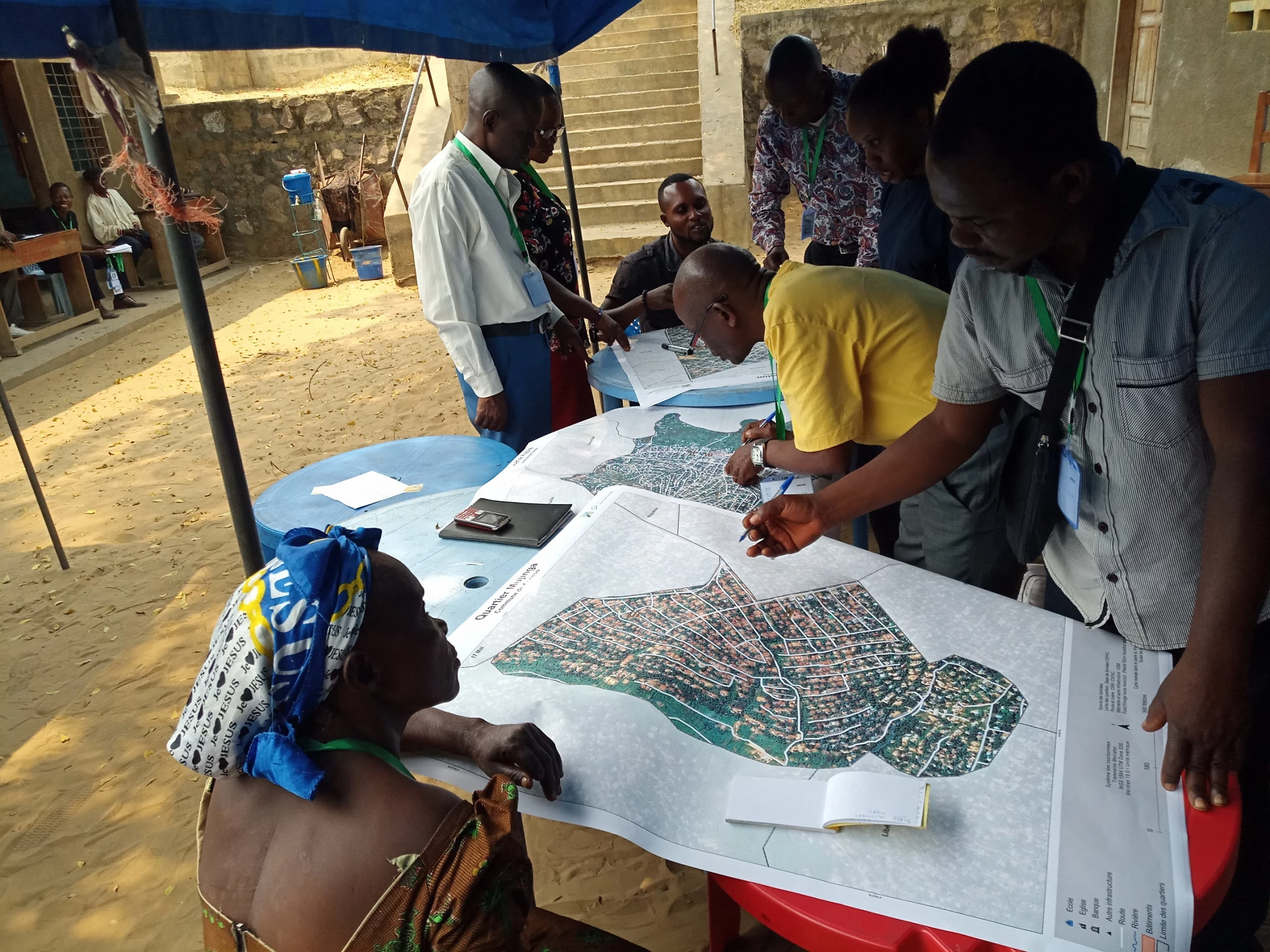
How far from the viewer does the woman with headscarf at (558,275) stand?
126 inches

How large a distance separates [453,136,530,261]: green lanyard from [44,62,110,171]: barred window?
8.54 m

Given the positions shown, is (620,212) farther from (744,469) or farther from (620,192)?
(744,469)

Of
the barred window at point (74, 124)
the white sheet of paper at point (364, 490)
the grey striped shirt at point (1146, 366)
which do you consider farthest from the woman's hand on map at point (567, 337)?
the barred window at point (74, 124)

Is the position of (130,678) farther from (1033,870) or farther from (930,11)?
(930,11)

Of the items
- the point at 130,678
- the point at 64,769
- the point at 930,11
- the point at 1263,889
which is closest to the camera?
the point at 1263,889

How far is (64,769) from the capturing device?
9.07 ft

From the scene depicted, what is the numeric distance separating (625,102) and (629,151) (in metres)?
0.79

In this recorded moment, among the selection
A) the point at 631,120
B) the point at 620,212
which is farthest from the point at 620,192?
the point at 631,120

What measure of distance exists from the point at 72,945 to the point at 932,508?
2.26 metres

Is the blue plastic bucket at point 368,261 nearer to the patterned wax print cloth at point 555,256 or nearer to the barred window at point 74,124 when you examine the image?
the barred window at point 74,124

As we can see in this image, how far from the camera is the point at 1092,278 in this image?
1118mm

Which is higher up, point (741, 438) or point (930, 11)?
point (930, 11)

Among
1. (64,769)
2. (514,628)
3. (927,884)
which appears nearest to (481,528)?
(514,628)

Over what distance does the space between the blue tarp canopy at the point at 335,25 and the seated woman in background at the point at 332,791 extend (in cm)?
90
